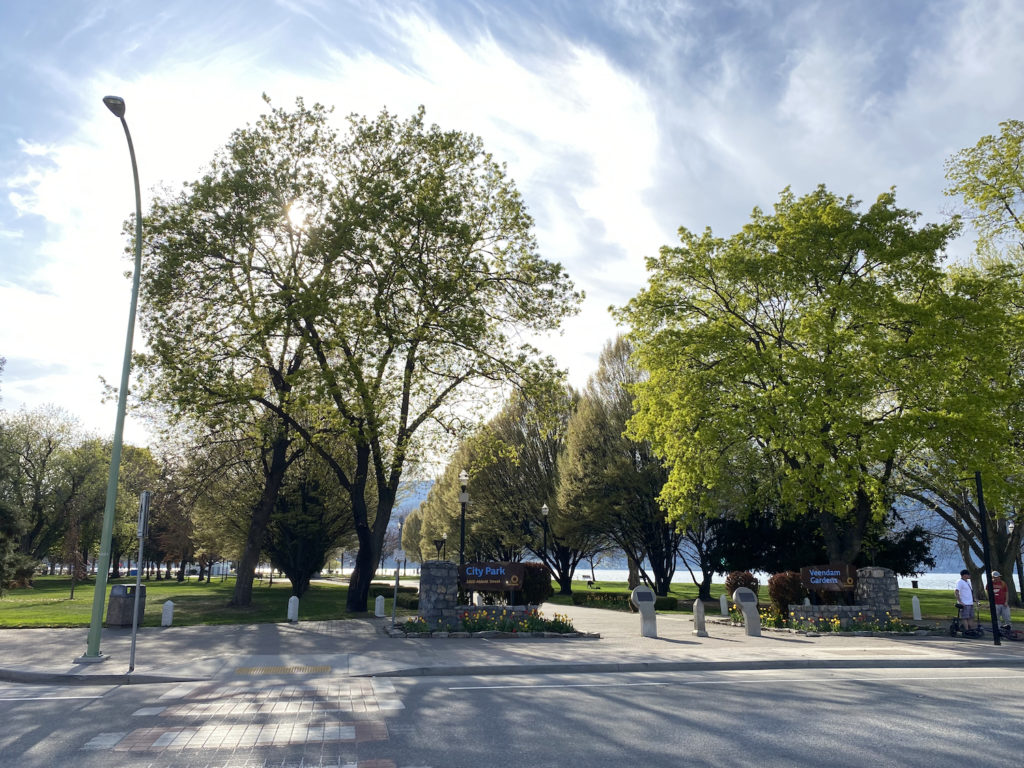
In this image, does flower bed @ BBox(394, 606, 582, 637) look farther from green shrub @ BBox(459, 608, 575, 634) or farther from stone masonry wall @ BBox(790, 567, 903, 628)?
stone masonry wall @ BBox(790, 567, 903, 628)

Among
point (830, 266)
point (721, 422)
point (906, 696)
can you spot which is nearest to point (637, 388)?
point (721, 422)

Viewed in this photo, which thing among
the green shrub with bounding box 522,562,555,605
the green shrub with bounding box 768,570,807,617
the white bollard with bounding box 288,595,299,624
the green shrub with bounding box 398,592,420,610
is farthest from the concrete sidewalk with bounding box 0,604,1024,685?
the green shrub with bounding box 398,592,420,610

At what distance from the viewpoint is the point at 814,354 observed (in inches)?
909

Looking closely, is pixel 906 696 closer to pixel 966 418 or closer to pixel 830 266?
pixel 966 418

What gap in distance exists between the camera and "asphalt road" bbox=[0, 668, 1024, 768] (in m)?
6.44

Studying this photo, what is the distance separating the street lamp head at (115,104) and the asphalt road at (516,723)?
33.4 ft

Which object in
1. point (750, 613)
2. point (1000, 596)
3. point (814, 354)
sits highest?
point (814, 354)

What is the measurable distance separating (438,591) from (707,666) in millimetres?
8354

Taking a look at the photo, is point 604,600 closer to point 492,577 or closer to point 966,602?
point 492,577

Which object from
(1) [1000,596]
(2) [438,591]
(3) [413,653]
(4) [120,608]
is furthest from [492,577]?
(1) [1000,596]

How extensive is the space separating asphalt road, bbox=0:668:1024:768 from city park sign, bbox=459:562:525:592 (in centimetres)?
833

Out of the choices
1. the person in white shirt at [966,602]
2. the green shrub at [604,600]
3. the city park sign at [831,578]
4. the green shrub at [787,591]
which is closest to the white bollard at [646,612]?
the city park sign at [831,578]

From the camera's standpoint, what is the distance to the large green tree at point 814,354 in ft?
68.5

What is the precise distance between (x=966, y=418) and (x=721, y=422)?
22.7 ft
